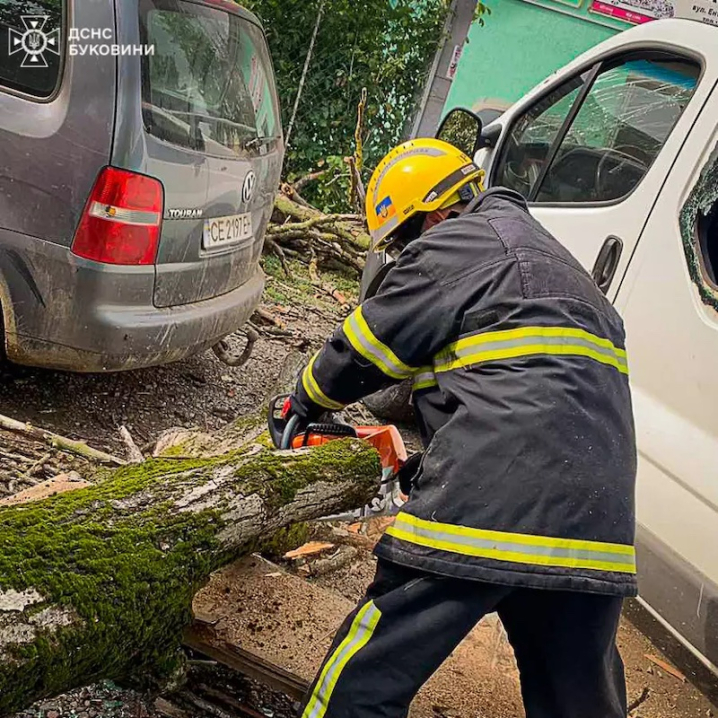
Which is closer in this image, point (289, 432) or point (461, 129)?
point (289, 432)

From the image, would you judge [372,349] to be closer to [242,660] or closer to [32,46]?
[242,660]

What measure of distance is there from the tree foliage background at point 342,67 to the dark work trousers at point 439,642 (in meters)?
7.02

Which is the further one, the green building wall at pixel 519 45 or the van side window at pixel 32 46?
the green building wall at pixel 519 45

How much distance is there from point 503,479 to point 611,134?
2.12m

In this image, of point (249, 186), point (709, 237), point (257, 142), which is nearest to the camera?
point (709, 237)

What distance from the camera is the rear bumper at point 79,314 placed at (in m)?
3.18

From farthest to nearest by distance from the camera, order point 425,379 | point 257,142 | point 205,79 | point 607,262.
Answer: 1. point 257,142
2. point 205,79
3. point 607,262
4. point 425,379

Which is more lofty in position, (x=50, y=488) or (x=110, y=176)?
(x=110, y=176)

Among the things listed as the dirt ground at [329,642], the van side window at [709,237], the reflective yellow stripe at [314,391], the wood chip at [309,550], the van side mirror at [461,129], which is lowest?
the wood chip at [309,550]

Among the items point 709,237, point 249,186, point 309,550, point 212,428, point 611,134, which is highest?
point 611,134

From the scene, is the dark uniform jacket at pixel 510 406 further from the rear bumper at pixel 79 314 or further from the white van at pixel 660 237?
the rear bumper at pixel 79 314

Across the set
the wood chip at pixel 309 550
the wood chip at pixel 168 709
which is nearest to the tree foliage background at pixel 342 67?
the wood chip at pixel 309 550

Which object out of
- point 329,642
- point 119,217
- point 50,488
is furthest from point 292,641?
point 119,217

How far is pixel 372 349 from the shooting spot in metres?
2.15
